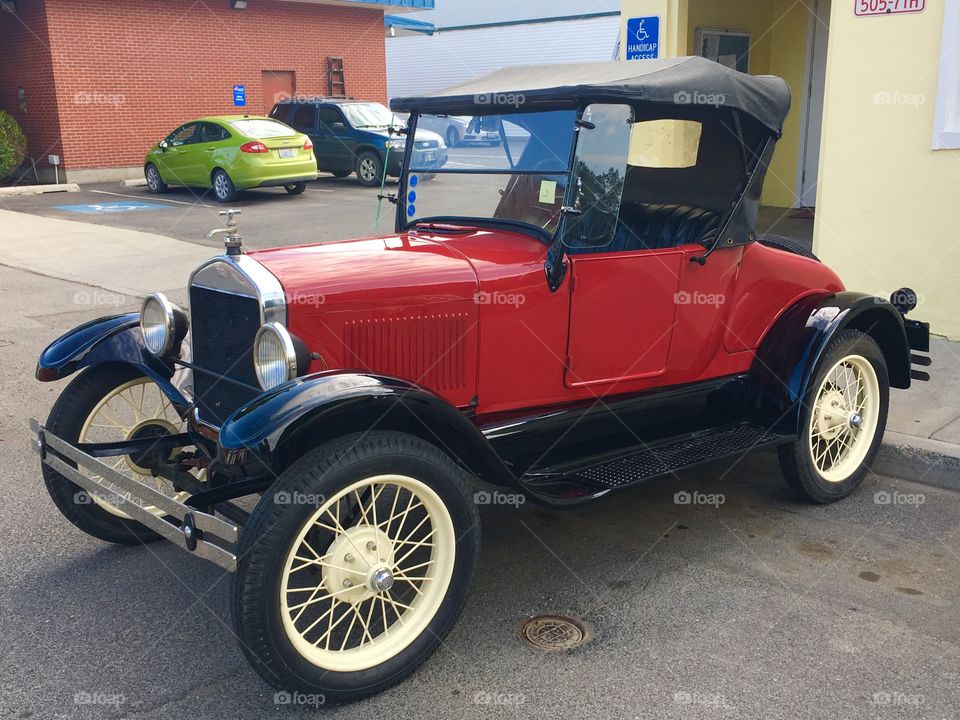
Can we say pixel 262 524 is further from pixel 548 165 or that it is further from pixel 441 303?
pixel 548 165

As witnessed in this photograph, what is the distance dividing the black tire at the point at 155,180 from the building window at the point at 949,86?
15141mm

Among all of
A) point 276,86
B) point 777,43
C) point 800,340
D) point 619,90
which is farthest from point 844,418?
point 276,86

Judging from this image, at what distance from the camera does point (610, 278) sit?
13.3 ft

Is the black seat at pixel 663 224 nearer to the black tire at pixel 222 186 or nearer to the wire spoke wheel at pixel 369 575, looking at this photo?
the wire spoke wheel at pixel 369 575

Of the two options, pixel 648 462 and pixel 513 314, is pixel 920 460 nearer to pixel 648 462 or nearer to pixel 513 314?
pixel 648 462

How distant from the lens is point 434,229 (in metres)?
4.36

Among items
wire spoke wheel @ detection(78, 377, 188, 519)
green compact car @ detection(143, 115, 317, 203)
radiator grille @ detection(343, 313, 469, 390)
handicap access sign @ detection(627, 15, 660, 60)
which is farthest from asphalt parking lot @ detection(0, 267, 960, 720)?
green compact car @ detection(143, 115, 317, 203)

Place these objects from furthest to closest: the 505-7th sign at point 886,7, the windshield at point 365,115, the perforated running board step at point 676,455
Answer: the windshield at point 365,115
the 505-7th sign at point 886,7
the perforated running board step at point 676,455

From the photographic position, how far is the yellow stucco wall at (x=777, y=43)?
11250mm

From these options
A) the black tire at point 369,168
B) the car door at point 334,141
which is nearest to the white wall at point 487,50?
the car door at point 334,141

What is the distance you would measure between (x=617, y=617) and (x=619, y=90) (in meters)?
2.08

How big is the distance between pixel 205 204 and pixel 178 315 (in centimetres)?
1341

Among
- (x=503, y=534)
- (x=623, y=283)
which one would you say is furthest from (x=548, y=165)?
(x=503, y=534)

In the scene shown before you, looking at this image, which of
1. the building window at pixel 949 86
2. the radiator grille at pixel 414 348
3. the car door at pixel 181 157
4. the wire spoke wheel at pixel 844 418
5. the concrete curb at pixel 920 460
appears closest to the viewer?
Answer: the radiator grille at pixel 414 348
